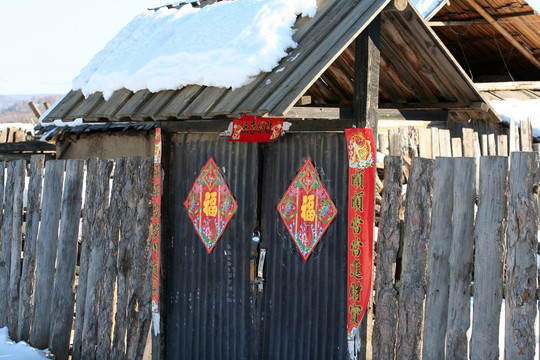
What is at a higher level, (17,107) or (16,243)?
(17,107)

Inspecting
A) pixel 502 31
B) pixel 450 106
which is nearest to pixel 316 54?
pixel 450 106

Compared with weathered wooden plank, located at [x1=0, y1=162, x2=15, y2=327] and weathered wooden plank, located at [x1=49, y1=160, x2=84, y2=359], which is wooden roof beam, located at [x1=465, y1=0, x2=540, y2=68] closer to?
weathered wooden plank, located at [x1=49, y1=160, x2=84, y2=359]

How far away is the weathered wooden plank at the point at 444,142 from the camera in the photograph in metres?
7.61

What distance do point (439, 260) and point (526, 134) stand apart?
5.48m

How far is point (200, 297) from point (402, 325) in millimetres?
2189

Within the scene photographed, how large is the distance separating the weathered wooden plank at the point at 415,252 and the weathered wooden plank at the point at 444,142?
2535 mm

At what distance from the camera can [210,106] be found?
227 inches

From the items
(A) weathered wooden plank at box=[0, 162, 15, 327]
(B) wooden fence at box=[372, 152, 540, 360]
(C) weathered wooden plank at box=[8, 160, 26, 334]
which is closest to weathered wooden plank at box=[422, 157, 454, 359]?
(B) wooden fence at box=[372, 152, 540, 360]

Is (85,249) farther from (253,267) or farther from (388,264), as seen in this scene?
(388,264)

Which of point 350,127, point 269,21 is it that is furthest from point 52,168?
point 350,127

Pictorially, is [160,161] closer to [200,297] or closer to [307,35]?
[200,297]

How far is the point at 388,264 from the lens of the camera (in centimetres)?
535

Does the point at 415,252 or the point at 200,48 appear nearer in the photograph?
the point at 415,252

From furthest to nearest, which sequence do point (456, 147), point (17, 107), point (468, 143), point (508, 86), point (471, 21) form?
point (17, 107) → point (471, 21) → point (508, 86) → point (468, 143) → point (456, 147)
